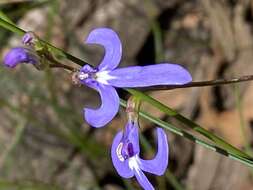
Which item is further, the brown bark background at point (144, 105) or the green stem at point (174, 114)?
the brown bark background at point (144, 105)

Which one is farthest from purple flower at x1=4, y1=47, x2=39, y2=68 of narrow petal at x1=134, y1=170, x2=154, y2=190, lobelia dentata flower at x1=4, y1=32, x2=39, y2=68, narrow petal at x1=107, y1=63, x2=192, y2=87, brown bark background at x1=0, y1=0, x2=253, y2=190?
brown bark background at x1=0, y1=0, x2=253, y2=190

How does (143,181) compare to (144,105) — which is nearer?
(143,181)

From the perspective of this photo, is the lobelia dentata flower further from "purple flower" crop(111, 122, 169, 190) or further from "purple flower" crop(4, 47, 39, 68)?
"purple flower" crop(111, 122, 169, 190)

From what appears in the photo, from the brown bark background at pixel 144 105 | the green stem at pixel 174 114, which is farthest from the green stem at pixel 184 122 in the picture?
the brown bark background at pixel 144 105

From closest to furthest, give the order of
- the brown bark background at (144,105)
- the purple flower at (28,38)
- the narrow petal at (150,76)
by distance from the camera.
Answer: the narrow petal at (150,76) < the purple flower at (28,38) < the brown bark background at (144,105)

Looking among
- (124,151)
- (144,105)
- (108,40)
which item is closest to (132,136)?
(124,151)

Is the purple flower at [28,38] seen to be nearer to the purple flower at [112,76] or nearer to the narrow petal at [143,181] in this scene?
the purple flower at [112,76]

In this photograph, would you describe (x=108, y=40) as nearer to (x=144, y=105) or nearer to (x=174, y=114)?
(x=174, y=114)
